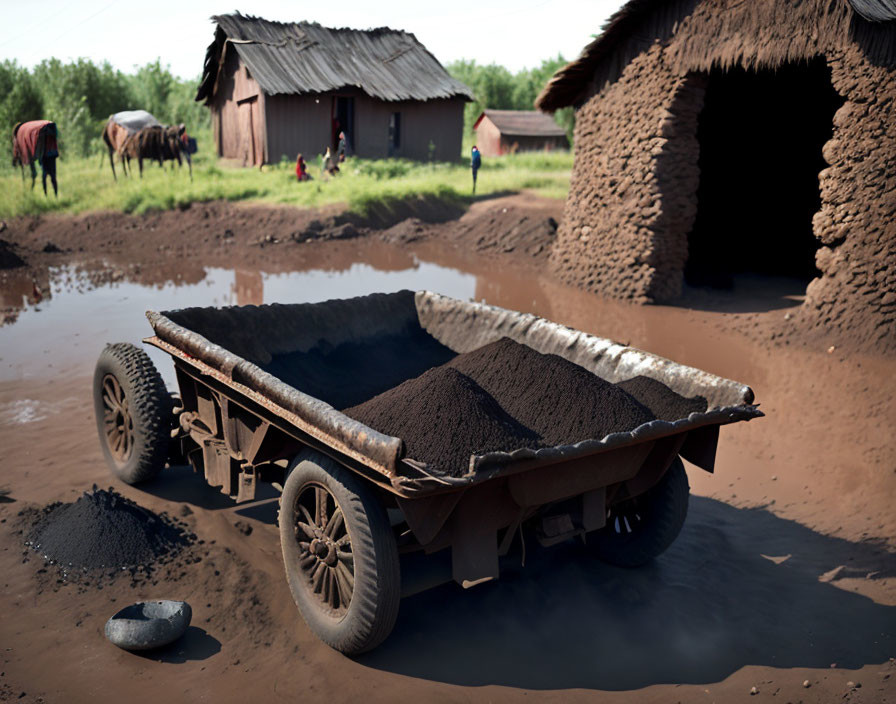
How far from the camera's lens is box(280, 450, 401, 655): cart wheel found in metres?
3.30

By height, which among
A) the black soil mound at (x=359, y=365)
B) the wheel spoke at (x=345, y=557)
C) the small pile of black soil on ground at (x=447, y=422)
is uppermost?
the small pile of black soil on ground at (x=447, y=422)

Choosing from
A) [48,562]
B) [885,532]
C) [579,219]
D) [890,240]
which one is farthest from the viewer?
[579,219]

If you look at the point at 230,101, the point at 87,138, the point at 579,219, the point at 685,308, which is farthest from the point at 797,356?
the point at 87,138

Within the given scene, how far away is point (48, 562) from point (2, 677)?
98 cm

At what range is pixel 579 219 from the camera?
12109 millimetres

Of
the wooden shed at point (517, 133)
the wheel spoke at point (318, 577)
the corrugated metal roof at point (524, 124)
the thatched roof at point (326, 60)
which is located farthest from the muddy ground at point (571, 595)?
the corrugated metal roof at point (524, 124)

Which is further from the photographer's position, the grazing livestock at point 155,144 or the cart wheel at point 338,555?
the grazing livestock at point 155,144

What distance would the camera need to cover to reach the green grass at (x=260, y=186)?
17469mm

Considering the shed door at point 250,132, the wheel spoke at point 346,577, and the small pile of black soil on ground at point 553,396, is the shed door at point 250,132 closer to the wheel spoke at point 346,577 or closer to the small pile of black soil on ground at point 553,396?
the small pile of black soil on ground at point 553,396

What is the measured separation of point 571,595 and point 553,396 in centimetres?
110

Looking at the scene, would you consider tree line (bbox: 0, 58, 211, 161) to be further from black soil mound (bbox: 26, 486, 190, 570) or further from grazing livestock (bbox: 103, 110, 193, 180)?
black soil mound (bbox: 26, 486, 190, 570)

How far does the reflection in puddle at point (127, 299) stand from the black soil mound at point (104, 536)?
323cm

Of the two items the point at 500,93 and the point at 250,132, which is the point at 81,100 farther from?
the point at 500,93

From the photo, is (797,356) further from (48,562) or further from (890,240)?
(48,562)
